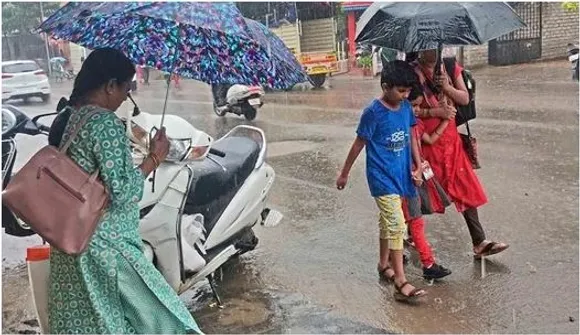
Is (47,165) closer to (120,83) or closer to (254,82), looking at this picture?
(120,83)

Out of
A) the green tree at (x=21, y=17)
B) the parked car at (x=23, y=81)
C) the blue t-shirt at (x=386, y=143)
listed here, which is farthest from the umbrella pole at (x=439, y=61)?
the green tree at (x=21, y=17)

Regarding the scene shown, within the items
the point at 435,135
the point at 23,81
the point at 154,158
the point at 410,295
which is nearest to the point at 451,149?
the point at 435,135

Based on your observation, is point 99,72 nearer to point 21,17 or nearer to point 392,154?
point 392,154

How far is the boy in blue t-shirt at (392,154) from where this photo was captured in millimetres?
4055

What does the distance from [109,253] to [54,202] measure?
287 millimetres

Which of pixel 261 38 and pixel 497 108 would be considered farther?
pixel 497 108

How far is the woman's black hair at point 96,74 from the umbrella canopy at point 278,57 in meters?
0.51

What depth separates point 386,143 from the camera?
4086mm

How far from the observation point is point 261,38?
271 centimetres

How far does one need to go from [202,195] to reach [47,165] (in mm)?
1658

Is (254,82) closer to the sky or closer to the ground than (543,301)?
closer to the sky

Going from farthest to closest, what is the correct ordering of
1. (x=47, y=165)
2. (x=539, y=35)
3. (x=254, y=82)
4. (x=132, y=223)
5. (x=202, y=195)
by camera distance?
1. (x=539, y=35)
2. (x=202, y=195)
3. (x=254, y=82)
4. (x=132, y=223)
5. (x=47, y=165)

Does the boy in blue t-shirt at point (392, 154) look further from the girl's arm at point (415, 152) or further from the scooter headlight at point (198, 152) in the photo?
the scooter headlight at point (198, 152)

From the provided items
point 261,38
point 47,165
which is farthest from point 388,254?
point 47,165
